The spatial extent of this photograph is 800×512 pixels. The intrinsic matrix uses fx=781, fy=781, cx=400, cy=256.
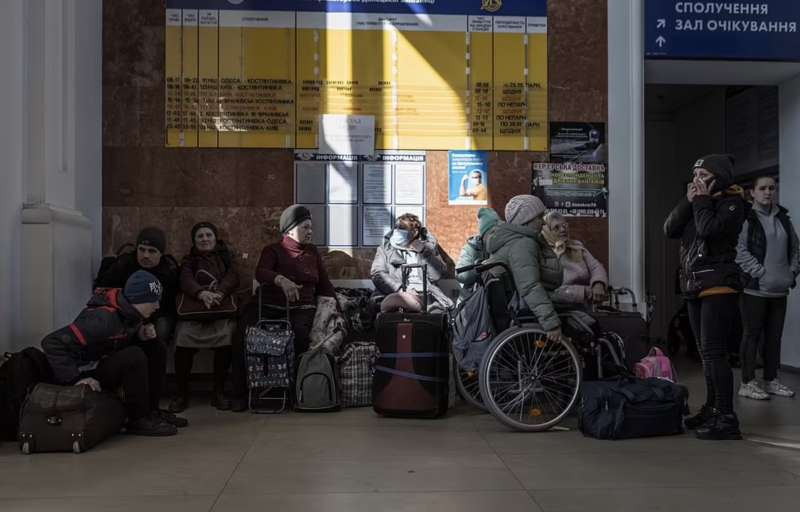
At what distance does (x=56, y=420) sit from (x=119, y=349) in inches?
22.3

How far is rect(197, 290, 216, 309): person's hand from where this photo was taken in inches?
220

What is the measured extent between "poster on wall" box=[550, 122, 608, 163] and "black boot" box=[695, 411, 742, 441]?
284 cm

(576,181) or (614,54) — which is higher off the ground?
(614,54)

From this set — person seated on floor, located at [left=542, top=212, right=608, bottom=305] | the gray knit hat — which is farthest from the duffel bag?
person seated on floor, located at [left=542, top=212, right=608, bottom=305]

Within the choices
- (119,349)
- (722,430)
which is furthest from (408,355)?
(722,430)

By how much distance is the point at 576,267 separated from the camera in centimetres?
620

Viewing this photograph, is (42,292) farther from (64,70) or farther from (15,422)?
(64,70)

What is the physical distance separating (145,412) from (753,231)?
4.70 m

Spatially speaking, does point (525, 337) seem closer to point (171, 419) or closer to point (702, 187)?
point (702, 187)

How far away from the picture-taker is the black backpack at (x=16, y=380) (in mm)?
4352

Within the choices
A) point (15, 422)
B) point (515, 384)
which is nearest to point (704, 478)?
point (515, 384)

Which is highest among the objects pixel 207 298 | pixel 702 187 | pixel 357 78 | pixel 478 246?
pixel 357 78

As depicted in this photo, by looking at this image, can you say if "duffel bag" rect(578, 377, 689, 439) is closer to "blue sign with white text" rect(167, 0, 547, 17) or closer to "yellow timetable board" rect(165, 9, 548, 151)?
"yellow timetable board" rect(165, 9, 548, 151)

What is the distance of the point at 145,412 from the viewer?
467 centimetres
